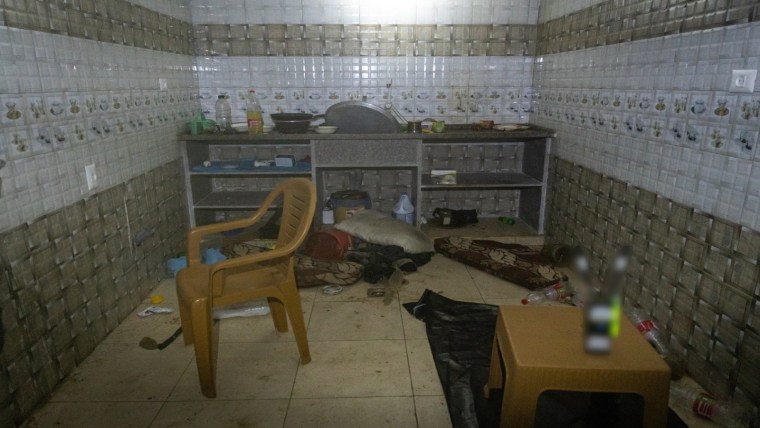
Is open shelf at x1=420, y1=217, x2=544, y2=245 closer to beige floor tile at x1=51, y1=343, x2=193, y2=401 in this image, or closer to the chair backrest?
the chair backrest

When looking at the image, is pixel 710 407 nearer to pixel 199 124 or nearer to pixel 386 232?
pixel 386 232

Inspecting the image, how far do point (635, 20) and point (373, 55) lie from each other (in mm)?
1935

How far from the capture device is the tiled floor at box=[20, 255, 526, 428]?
1707 millimetres

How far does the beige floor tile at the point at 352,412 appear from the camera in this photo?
1674 millimetres

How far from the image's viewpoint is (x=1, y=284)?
5.18ft

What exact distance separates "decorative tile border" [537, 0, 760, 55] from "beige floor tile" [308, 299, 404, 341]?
1.84m

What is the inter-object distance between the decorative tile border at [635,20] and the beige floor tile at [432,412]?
1761mm

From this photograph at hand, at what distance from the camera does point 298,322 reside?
1946 mm

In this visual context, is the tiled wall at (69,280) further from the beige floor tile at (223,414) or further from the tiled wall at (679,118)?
the tiled wall at (679,118)

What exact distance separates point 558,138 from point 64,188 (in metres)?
2.94

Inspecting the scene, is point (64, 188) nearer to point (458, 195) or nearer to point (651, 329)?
point (651, 329)

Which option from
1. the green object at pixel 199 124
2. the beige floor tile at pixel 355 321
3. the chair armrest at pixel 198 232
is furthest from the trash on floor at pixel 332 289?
the green object at pixel 199 124

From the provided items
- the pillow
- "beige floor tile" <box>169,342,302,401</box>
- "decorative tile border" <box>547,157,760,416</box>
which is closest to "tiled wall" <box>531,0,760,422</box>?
"decorative tile border" <box>547,157,760,416</box>

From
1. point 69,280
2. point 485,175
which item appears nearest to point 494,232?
point 485,175
